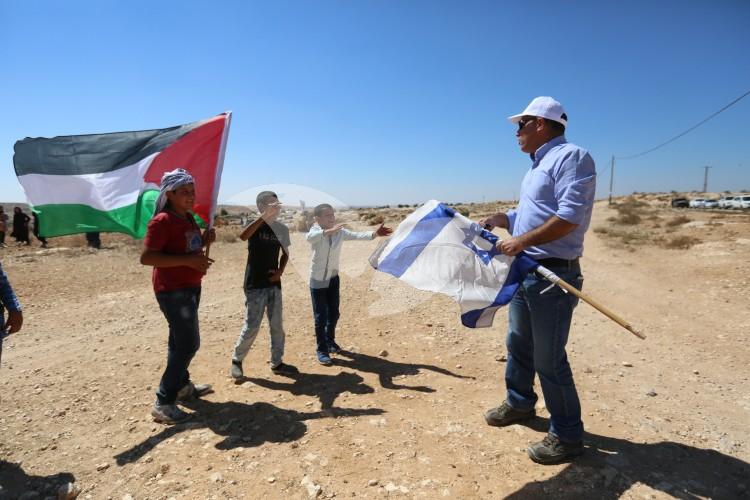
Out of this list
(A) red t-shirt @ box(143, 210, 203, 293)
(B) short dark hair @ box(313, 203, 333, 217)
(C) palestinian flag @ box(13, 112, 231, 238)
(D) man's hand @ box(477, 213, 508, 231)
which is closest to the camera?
(A) red t-shirt @ box(143, 210, 203, 293)

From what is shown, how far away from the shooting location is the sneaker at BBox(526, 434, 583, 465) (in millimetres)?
2951

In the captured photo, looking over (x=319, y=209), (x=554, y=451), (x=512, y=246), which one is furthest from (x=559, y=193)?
(x=319, y=209)

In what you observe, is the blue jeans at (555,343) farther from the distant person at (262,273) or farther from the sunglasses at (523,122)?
the distant person at (262,273)

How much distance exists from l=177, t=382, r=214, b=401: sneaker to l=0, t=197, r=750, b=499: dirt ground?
11 cm

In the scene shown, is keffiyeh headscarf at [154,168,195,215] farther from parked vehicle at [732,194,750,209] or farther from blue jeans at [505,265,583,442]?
parked vehicle at [732,194,750,209]

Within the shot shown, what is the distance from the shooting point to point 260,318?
4574 mm

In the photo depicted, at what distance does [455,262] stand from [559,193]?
41.5 inches

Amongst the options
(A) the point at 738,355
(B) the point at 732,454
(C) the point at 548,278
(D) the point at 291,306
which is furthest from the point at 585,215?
(D) the point at 291,306

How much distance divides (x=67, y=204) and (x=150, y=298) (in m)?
5.33

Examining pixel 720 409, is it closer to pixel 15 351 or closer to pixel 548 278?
pixel 548 278

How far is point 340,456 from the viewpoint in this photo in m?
3.16

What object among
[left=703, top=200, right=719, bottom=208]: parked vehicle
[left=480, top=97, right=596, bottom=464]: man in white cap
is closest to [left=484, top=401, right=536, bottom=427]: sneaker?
[left=480, top=97, right=596, bottom=464]: man in white cap

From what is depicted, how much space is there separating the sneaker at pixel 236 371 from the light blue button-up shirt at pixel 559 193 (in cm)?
343

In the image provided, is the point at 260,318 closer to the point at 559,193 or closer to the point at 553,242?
the point at 553,242
